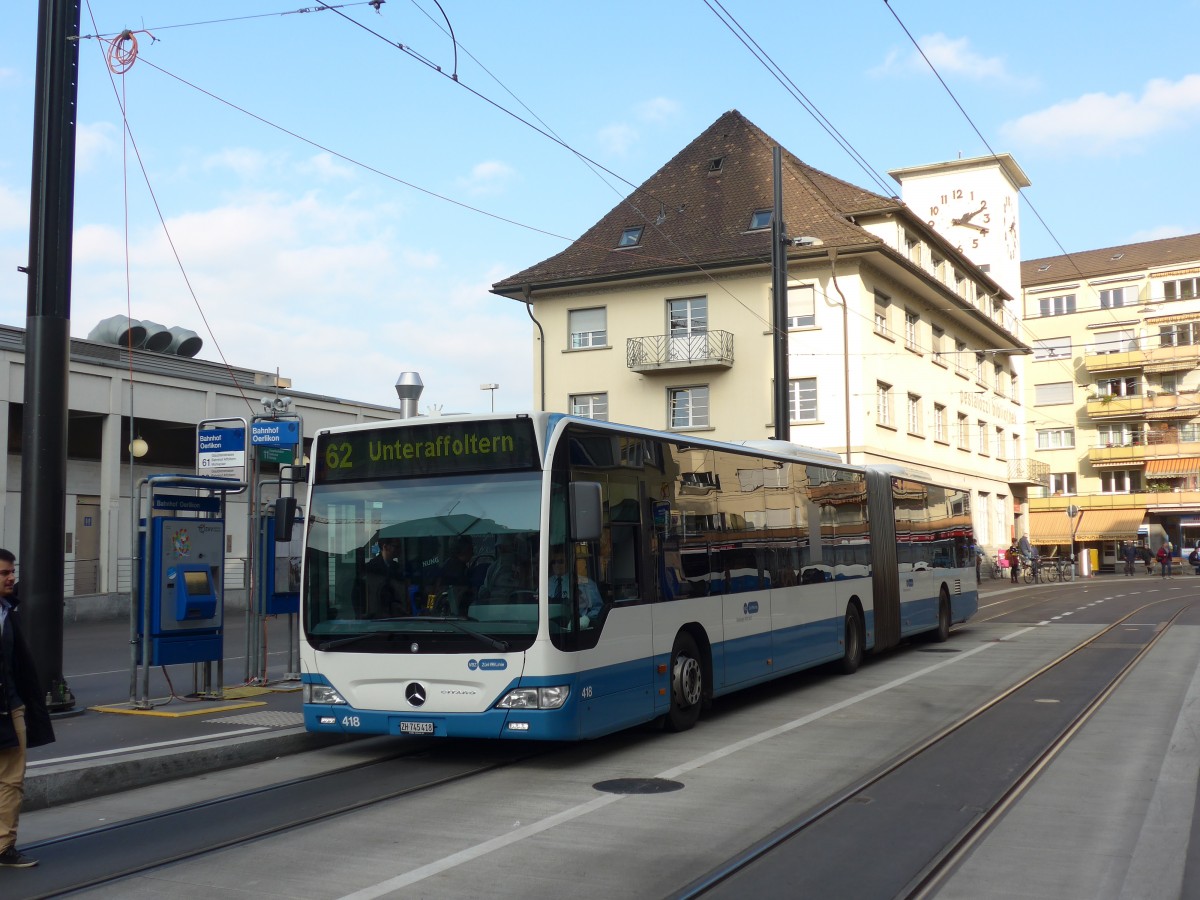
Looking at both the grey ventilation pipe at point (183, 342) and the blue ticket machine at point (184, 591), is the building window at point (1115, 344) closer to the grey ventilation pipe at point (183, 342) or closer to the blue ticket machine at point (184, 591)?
the grey ventilation pipe at point (183, 342)

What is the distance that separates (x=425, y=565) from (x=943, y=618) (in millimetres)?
14199

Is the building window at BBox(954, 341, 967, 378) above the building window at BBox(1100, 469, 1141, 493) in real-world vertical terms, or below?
above

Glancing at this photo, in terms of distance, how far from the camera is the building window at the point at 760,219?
41281 millimetres

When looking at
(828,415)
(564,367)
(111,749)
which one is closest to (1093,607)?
(828,415)

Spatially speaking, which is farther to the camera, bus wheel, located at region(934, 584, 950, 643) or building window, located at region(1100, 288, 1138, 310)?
building window, located at region(1100, 288, 1138, 310)

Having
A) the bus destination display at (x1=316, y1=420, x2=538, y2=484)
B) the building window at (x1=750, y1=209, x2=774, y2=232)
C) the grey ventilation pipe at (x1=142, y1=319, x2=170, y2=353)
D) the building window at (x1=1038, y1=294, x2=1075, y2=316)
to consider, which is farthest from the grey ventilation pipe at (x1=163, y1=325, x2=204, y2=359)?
the building window at (x1=1038, y1=294, x2=1075, y2=316)

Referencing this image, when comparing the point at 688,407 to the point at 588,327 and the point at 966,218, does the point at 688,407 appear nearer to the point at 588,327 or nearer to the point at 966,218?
the point at 588,327

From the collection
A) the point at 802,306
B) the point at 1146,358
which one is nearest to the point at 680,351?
the point at 802,306

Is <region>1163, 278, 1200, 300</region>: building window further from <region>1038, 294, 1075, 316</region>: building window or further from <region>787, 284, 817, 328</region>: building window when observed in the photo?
<region>787, 284, 817, 328</region>: building window

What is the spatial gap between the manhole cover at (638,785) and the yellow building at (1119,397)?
214ft

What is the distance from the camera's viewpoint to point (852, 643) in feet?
54.5

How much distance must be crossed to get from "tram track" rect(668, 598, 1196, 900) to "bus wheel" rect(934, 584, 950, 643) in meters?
9.27

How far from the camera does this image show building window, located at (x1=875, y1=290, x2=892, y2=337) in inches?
1610

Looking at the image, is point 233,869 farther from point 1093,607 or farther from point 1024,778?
point 1093,607
